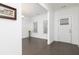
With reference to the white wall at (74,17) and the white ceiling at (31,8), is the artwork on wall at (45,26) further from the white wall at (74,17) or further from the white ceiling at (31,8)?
the white wall at (74,17)

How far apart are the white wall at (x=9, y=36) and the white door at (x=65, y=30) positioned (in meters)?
3.94

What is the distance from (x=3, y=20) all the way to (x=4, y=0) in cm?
31

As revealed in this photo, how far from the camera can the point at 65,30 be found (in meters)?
4.89

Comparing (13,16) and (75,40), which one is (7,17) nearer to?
(13,16)

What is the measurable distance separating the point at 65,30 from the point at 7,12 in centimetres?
432

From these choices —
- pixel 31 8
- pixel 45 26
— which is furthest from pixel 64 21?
pixel 31 8

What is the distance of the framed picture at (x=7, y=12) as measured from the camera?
1142mm

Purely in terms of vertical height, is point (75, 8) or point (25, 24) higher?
point (75, 8)

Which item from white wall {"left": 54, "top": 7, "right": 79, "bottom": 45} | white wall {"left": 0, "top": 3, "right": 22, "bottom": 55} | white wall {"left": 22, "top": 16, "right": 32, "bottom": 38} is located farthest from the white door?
white wall {"left": 0, "top": 3, "right": 22, "bottom": 55}

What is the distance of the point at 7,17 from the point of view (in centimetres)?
124

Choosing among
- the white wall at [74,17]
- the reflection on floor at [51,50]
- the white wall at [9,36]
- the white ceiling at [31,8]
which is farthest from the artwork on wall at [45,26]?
the white wall at [9,36]

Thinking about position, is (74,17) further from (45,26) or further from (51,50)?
(45,26)

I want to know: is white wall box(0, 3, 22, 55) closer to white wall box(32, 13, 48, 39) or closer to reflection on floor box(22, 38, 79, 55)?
reflection on floor box(22, 38, 79, 55)

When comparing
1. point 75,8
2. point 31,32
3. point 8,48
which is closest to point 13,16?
point 8,48
